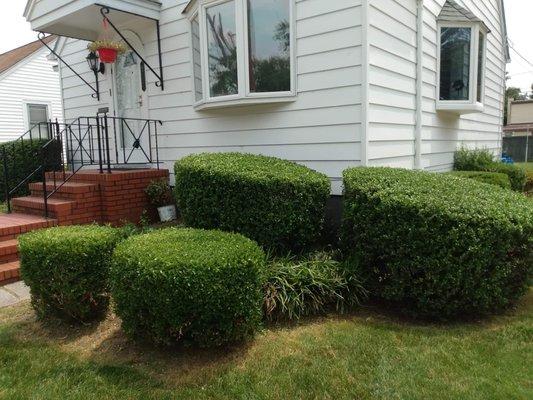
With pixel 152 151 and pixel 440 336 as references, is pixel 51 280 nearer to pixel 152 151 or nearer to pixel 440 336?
pixel 440 336

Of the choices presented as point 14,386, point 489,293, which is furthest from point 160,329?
point 489,293

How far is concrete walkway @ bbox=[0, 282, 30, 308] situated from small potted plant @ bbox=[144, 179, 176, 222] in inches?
89.5

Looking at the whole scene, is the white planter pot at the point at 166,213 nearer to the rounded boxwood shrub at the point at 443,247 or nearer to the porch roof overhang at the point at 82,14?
the porch roof overhang at the point at 82,14

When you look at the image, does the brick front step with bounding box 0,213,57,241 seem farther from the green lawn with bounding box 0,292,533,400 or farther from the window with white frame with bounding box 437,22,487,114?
the window with white frame with bounding box 437,22,487,114

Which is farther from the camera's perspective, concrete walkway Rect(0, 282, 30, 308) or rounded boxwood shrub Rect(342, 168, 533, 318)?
concrete walkway Rect(0, 282, 30, 308)

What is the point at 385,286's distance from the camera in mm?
3604

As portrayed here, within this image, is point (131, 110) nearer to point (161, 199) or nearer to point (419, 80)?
point (161, 199)

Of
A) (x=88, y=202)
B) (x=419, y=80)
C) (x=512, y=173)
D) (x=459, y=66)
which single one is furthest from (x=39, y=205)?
(x=512, y=173)

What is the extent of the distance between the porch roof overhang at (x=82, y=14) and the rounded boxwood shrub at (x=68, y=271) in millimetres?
4123

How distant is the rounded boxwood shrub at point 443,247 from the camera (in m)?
3.23

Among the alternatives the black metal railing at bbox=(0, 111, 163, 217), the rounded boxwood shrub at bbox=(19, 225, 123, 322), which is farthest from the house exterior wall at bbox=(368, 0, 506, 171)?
the black metal railing at bbox=(0, 111, 163, 217)

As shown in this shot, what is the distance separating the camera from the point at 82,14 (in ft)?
21.6

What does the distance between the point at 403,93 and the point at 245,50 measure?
2.22 m

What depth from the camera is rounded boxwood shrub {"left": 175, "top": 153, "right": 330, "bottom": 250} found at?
4.12m
